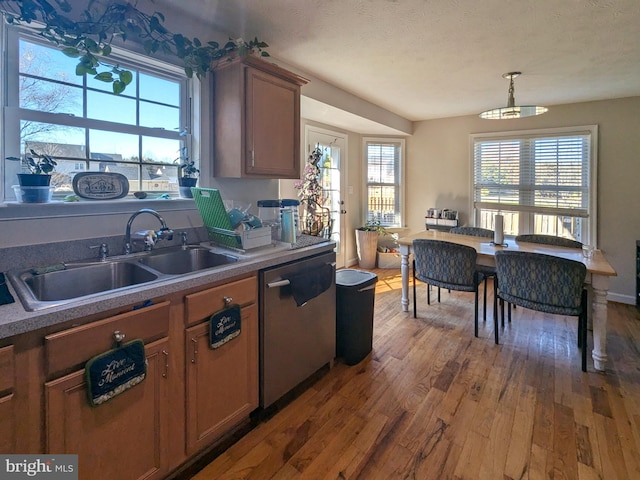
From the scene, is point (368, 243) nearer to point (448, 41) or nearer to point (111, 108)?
point (448, 41)

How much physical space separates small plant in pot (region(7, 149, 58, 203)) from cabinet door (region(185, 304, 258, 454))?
37.0 inches

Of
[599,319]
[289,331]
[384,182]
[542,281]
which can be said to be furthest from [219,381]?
[384,182]

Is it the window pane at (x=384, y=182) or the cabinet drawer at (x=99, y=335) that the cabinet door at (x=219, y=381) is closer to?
the cabinet drawer at (x=99, y=335)

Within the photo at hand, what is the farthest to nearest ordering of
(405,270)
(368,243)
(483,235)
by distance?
(368,243), (483,235), (405,270)

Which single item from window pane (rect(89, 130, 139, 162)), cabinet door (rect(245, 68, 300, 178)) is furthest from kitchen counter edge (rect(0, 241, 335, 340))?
window pane (rect(89, 130, 139, 162))

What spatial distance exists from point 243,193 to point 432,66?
1983 millimetres

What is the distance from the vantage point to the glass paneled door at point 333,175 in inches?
188

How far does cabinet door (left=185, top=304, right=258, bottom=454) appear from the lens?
153 cm

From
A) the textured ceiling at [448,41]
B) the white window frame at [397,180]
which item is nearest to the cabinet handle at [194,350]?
the textured ceiling at [448,41]

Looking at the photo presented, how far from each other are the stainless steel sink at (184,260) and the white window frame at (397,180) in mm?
3857

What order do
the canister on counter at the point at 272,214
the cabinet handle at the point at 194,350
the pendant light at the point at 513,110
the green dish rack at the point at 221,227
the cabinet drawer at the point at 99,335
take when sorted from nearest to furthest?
→ the cabinet drawer at the point at 99,335, the cabinet handle at the point at 194,350, the green dish rack at the point at 221,227, the canister on counter at the point at 272,214, the pendant light at the point at 513,110

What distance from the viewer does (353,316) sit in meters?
2.53

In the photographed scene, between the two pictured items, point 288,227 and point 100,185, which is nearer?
point 100,185

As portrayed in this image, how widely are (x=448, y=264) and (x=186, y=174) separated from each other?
89.6 inches
